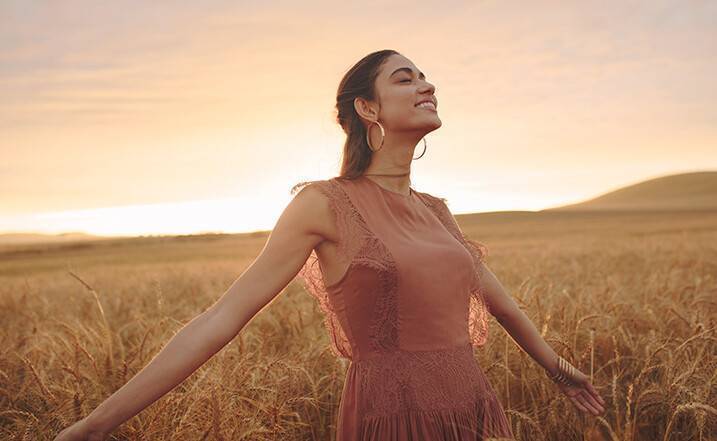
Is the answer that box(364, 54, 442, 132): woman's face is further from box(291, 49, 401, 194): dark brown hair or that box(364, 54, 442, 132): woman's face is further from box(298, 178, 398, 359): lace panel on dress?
box(298, 178, 398, 359): lace panel on dress

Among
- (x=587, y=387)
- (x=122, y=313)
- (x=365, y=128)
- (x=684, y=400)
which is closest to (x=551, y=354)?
(x=587, y=387)

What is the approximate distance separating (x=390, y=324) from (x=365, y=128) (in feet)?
2.49

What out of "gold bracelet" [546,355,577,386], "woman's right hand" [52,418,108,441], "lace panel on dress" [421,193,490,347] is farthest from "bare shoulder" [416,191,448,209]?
"woman's right hand" [52,418,108,441]

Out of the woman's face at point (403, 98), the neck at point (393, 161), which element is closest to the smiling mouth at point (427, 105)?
the woman's face at point (403, 98)

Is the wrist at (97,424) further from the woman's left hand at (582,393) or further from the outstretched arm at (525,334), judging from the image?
the woman's left hand at (582,393)

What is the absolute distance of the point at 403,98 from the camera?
2.09 metres

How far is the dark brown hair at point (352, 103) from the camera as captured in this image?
217 centimetres

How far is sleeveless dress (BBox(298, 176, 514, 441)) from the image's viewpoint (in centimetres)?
183

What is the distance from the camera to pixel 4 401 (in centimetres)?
285

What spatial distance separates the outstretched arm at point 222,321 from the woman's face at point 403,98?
41 cm

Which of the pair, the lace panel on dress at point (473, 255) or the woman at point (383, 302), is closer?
the woman at point (383, 302)

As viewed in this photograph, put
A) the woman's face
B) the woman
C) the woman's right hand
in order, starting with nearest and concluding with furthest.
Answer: the woman's right hand < the woman < the woman's face

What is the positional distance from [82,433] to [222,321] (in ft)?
1.48

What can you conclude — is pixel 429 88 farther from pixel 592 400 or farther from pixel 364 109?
pixel 592 400
